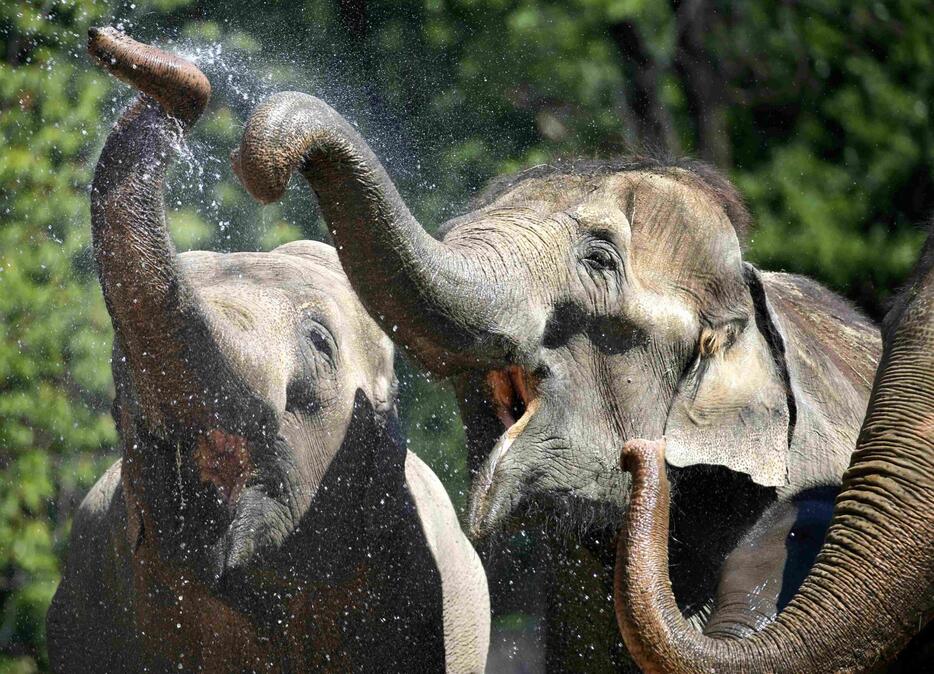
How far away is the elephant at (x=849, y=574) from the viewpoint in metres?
2.29

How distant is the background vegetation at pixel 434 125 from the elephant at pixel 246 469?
153 centimetres

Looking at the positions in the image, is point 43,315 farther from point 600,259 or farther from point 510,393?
point 600,259

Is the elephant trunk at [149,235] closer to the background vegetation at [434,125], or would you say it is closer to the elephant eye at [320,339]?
the elephant eye at [320,339]

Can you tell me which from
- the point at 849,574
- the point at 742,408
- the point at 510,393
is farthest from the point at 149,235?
the point at 849,574

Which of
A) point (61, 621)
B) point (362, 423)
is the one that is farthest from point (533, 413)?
point (61, 621)

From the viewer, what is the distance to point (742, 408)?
3.07m

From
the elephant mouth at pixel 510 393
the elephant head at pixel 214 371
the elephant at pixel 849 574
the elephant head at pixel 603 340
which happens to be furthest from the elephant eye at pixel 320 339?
the elephant at pixel 849 574

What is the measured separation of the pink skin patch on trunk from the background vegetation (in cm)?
218

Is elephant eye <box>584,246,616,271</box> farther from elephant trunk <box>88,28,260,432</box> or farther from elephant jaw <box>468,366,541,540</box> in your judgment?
elephant trunk <box>88,28,260,432</box>

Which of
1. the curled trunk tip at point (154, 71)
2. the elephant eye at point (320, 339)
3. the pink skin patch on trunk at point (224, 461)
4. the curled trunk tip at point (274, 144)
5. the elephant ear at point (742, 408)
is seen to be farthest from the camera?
the elephant eye at point (320, 339)

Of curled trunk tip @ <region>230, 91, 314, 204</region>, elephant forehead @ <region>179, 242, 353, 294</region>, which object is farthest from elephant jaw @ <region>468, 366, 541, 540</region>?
elephant forehead @ <region>179, 242, 353, 294</region>

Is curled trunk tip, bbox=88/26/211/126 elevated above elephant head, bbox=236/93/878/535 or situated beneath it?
elevated above

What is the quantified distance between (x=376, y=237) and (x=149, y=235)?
1.60ft

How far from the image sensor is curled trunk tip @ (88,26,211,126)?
2.73 meters
